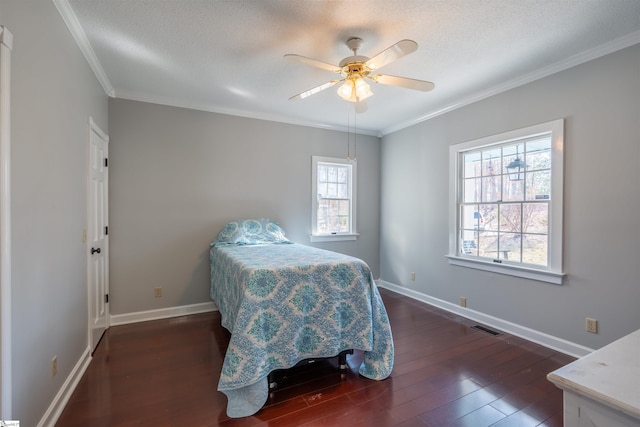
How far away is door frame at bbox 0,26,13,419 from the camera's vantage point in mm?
1247

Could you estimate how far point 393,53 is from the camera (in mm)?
1863

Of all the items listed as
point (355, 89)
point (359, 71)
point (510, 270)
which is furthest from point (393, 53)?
point (510, 270)

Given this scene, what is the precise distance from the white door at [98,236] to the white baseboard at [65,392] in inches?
8.6

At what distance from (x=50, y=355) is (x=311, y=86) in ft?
9.77

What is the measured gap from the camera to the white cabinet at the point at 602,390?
26.1 inches

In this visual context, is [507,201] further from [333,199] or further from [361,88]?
[333,199]

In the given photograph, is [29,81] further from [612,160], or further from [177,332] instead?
[612,160]

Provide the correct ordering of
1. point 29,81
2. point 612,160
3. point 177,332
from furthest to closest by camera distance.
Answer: point 177,332, point 612,160, point 29,81

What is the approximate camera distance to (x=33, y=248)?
1.57m

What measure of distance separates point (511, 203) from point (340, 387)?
8.13 feet

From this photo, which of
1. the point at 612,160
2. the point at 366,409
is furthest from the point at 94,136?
the point at 612,160

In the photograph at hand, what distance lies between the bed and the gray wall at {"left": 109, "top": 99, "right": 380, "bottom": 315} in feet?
4.61

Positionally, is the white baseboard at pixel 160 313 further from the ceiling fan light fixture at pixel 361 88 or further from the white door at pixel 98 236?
the ceiling fan light fixture at pixel 361 88

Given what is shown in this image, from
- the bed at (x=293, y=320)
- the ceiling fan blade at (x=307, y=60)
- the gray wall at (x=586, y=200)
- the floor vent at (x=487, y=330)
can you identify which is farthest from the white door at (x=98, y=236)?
the gray wall at (x=586, y=200)
